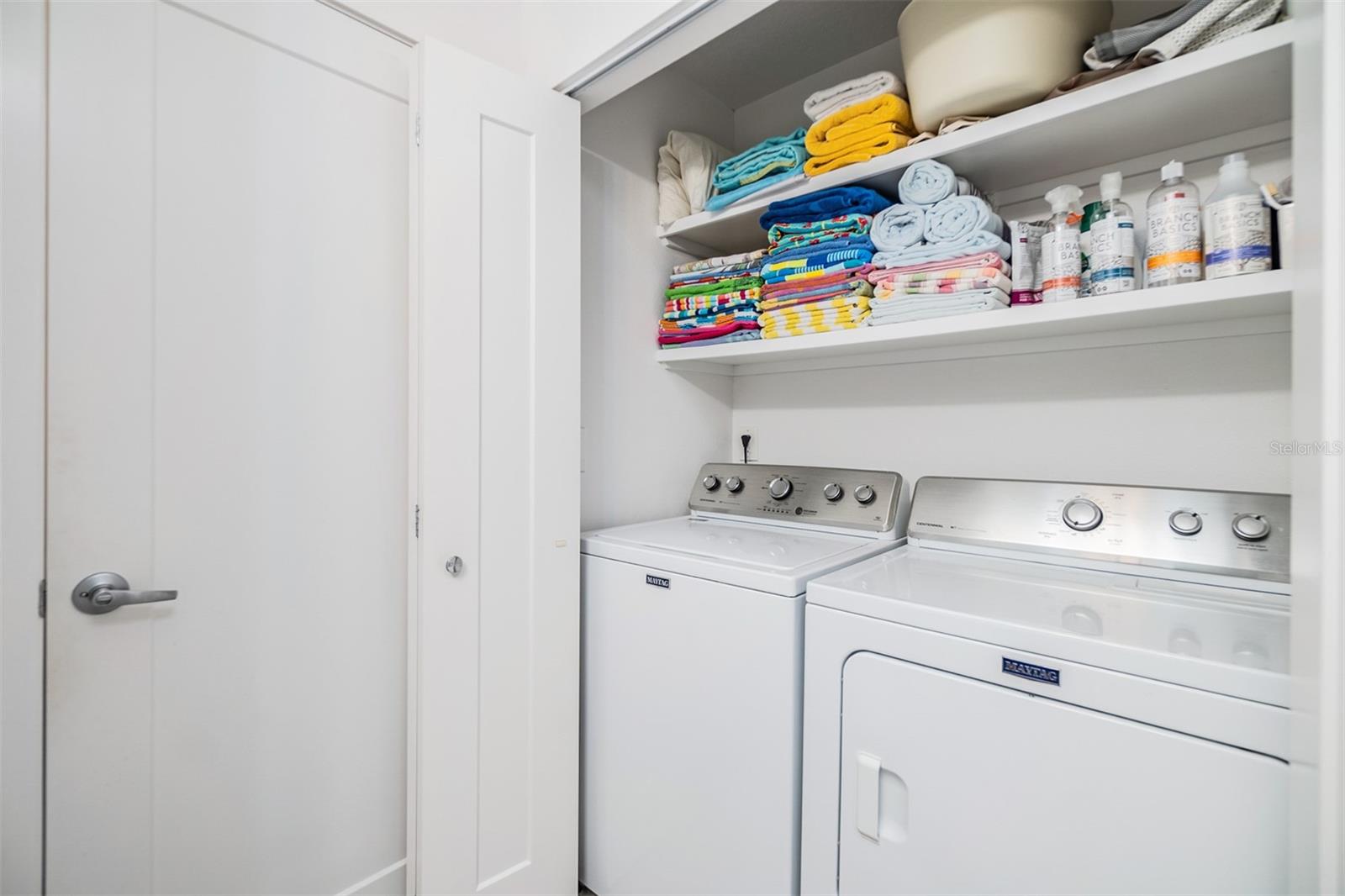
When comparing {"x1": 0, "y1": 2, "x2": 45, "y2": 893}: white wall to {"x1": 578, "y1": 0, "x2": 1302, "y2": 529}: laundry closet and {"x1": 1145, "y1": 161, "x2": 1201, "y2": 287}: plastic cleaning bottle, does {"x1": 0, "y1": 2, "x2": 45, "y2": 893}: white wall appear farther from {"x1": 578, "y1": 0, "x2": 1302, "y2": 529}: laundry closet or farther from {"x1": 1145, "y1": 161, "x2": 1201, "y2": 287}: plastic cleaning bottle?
{"x1": 1145, "y1": 161, "x2": 1201, "y2": 287}: plastic cleaning bottle

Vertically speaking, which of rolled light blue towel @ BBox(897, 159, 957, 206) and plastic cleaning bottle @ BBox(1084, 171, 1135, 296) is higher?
rolled light blue towel @ BBox(897, 159, 957, 206)

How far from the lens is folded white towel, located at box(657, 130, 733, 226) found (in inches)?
76.7

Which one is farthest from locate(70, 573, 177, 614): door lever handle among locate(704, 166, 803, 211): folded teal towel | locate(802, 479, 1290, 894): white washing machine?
locate(704, 166, 803, 211): folded teal towel

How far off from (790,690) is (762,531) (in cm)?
62

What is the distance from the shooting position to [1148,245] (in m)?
1.18

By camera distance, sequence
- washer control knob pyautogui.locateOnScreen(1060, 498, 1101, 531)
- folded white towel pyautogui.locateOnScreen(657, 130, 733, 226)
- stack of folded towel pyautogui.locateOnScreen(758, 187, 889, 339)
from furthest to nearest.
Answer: folded white towel pyautogui.locateOnScreen(657, 130, 733, 226), stack of folded towel pyautogui.locateOnScreen(758, 187, 889, 339), washer control knob pyautogui.locateOnScreen(1060, 498, 1101, 531)

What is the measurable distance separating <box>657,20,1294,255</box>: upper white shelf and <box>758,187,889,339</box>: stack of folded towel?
54mm

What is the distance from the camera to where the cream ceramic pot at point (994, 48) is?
1.24 metres

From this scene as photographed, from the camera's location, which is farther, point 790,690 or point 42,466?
point 790,690

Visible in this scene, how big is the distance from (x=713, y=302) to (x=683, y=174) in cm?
47

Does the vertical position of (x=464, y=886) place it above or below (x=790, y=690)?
below

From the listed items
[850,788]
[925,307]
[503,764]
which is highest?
[925,307]

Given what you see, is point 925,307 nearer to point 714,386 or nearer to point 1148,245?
point 1148,245

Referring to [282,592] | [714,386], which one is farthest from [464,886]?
[714,386]
